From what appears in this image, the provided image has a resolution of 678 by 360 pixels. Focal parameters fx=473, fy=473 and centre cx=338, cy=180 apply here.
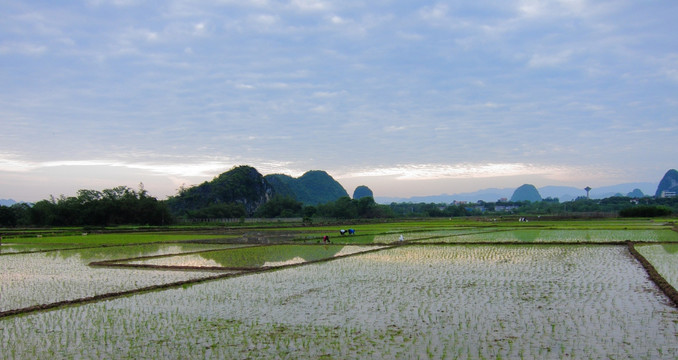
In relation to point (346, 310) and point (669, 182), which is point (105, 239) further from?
point (669, 182)

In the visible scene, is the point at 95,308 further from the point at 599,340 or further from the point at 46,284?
the point at 599,340

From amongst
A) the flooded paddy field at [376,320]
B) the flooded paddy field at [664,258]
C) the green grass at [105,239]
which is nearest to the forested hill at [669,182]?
the flooded paddy field at [664,258]

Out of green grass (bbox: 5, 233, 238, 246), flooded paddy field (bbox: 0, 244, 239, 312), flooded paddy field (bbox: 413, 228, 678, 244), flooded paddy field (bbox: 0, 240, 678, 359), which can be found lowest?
flooded paddy field (bbox: 413, 228, 678, 244)

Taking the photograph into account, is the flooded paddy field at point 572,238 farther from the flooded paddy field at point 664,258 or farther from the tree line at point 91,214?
the tree line at point 91,214

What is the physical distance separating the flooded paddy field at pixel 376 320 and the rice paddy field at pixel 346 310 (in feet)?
0.08

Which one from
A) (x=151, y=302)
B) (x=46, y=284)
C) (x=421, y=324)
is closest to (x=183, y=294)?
(x=151, y=302)

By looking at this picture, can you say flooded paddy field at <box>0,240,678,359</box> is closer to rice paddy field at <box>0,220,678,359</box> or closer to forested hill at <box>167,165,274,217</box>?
rice paddy field at <box>0,220,678,359</box>

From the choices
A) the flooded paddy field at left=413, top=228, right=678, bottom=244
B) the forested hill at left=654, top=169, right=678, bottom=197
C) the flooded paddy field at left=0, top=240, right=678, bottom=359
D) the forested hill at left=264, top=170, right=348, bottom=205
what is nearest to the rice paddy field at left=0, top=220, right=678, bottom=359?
the flooded paddy field at left=0, top=240, right=678, bottom=359

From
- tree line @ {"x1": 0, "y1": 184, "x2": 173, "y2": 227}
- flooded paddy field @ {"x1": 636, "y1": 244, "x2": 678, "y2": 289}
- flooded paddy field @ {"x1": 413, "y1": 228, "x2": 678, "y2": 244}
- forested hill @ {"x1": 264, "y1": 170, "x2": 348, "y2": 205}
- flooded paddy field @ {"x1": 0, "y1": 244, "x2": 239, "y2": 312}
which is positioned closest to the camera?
flooded paddy field @ {"x1": 0, "y1": 244, "x2": 239, "y2": 312}

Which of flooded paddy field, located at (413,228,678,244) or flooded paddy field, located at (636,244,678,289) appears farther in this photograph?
flooded paddy field, located at (413,228,678,244)

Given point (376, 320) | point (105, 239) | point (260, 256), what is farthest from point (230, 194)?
Answer: point (376, 320)

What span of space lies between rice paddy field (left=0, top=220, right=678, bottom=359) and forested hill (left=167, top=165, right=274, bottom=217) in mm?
65674

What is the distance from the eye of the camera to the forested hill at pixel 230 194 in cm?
8625

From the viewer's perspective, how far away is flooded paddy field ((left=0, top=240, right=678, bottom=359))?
5.42 m
